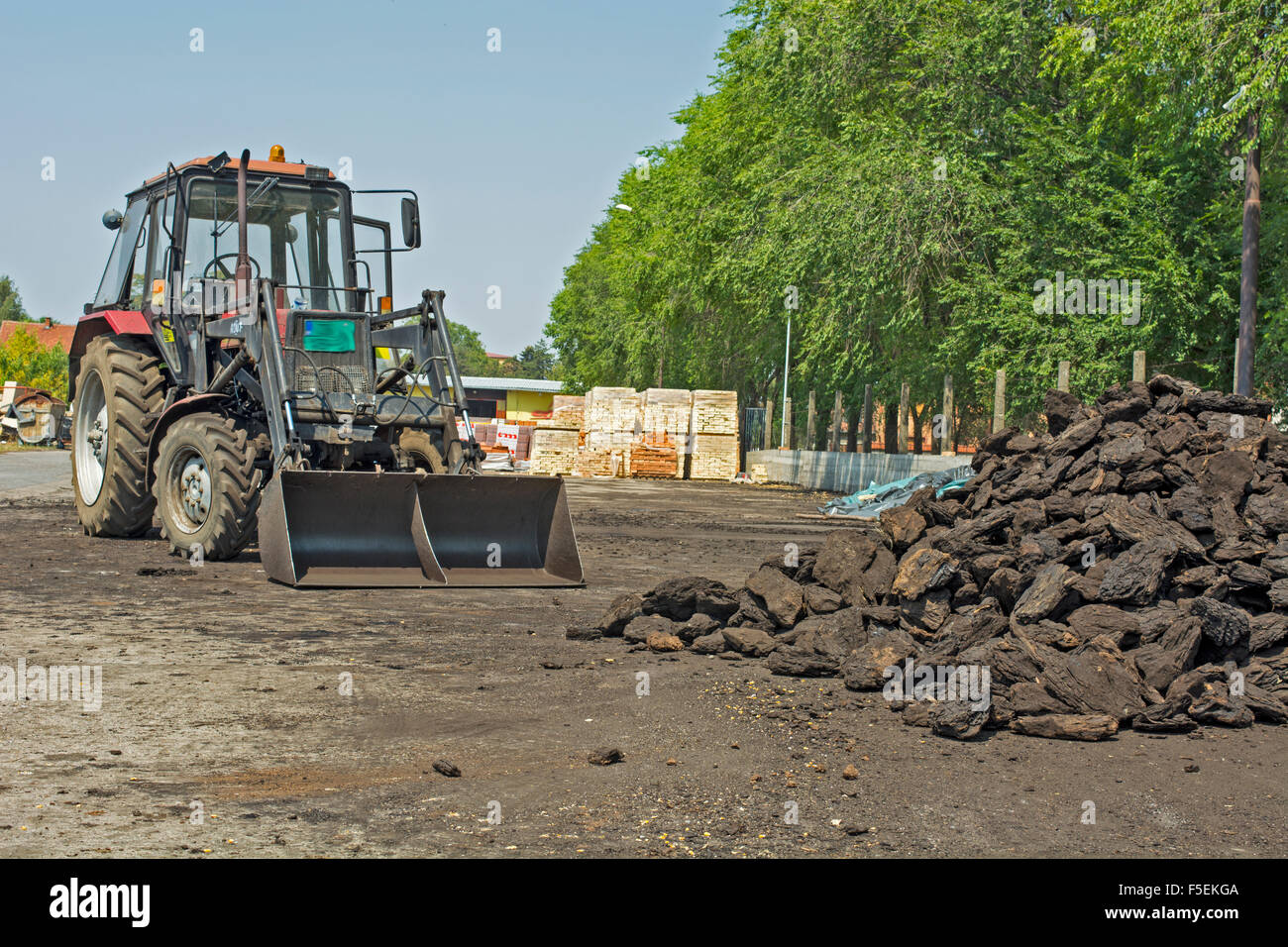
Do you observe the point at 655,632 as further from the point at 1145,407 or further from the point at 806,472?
the point at 806,472

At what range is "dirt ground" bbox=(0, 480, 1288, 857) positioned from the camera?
15.1 feet

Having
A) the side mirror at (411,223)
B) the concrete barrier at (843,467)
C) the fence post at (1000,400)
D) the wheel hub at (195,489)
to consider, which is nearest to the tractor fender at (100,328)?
the wheel hub at (195,489)

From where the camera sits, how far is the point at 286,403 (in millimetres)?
11180

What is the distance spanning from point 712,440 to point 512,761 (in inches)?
1323

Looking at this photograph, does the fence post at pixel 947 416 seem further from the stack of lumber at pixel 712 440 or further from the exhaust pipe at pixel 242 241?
the exhaust pipe at pixel 242 241

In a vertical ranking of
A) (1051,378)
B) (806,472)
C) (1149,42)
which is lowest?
(806,472)

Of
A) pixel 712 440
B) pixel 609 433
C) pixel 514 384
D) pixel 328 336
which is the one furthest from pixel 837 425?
pixel 514 384

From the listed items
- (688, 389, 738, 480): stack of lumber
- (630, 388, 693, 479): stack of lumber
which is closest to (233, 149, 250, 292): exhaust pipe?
(630, 388, 693, 479): stack of lumber

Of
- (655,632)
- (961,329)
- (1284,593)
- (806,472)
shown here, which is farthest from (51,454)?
(1284,593)

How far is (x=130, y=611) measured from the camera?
932 cm

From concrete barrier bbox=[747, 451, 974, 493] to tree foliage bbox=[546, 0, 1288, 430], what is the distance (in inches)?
92.8

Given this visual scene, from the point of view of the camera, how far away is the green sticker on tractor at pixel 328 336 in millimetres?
12125

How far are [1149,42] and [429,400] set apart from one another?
56.5 ft

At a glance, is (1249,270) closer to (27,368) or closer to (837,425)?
(837,425)
